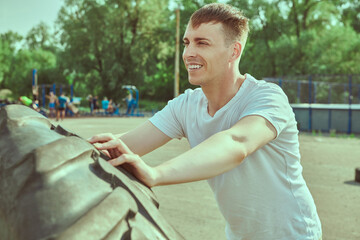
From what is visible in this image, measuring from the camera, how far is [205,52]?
169cm

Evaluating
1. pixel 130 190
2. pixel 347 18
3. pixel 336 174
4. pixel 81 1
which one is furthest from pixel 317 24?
pixel 130 190

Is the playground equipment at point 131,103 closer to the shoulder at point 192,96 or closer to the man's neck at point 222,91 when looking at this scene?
the shoulder at point 192,96

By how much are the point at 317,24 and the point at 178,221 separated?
1378 inches

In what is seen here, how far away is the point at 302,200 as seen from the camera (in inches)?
73.8

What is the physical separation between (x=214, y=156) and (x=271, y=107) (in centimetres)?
44

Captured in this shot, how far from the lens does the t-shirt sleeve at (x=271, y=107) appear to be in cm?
155

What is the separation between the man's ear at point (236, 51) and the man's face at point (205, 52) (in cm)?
5

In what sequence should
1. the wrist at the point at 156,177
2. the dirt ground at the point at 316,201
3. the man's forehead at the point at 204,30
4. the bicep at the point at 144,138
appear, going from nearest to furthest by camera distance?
the wrist at the point at 156,177 → the man's forehead at the point at 204,30 → the bicep at the point at 144,138 → the dirt ground at the point at 316,201

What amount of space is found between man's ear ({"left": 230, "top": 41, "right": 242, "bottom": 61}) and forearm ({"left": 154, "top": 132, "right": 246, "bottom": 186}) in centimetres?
58

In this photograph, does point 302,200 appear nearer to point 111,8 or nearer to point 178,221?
point 178,221

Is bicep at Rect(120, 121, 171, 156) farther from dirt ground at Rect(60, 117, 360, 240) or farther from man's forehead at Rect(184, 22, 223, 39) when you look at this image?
dirt ground at Rect(60, 117, 360, 240)

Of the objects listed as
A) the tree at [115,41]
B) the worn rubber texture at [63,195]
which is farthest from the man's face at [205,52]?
the tree at [115,41]

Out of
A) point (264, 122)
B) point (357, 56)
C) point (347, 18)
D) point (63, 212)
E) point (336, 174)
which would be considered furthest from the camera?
point (347, 18)

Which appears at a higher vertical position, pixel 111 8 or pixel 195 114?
pixel 111 8
